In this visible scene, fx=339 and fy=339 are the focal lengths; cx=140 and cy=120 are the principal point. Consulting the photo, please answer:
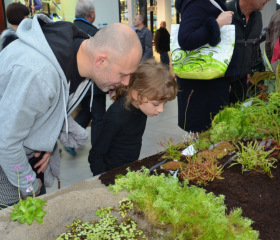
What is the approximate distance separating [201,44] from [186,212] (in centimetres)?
167

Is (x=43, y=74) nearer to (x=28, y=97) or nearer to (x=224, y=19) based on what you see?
(x=28, y=97)

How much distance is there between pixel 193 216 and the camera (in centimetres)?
135

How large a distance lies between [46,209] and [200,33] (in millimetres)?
1825

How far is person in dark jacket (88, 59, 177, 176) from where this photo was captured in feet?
7.47

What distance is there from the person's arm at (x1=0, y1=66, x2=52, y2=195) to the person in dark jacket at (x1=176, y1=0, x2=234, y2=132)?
1.28m

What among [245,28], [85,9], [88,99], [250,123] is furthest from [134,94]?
[85,9]

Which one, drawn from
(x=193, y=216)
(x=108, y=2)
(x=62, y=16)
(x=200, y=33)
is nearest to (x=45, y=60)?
(x=193, y=216)

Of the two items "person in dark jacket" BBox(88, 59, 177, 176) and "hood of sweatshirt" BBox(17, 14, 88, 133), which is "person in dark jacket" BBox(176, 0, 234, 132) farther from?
"hood of sweatshirt" BBox(17, 14, 88, 133)

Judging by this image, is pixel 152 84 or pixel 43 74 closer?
pixel 43 74

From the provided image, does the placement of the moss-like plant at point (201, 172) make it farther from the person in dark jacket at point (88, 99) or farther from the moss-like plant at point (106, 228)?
the person in dark jacket at point (88, 99)

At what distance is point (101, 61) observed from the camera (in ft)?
5.24

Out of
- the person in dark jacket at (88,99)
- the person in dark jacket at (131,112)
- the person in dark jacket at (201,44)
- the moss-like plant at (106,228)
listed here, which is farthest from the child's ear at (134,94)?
the person in dark jacket at (88,99)

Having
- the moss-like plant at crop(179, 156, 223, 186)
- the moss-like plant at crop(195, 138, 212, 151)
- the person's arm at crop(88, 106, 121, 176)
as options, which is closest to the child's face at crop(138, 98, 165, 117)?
the person's arm at crop(88, 106, 121, 176)

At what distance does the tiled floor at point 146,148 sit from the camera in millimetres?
3971
